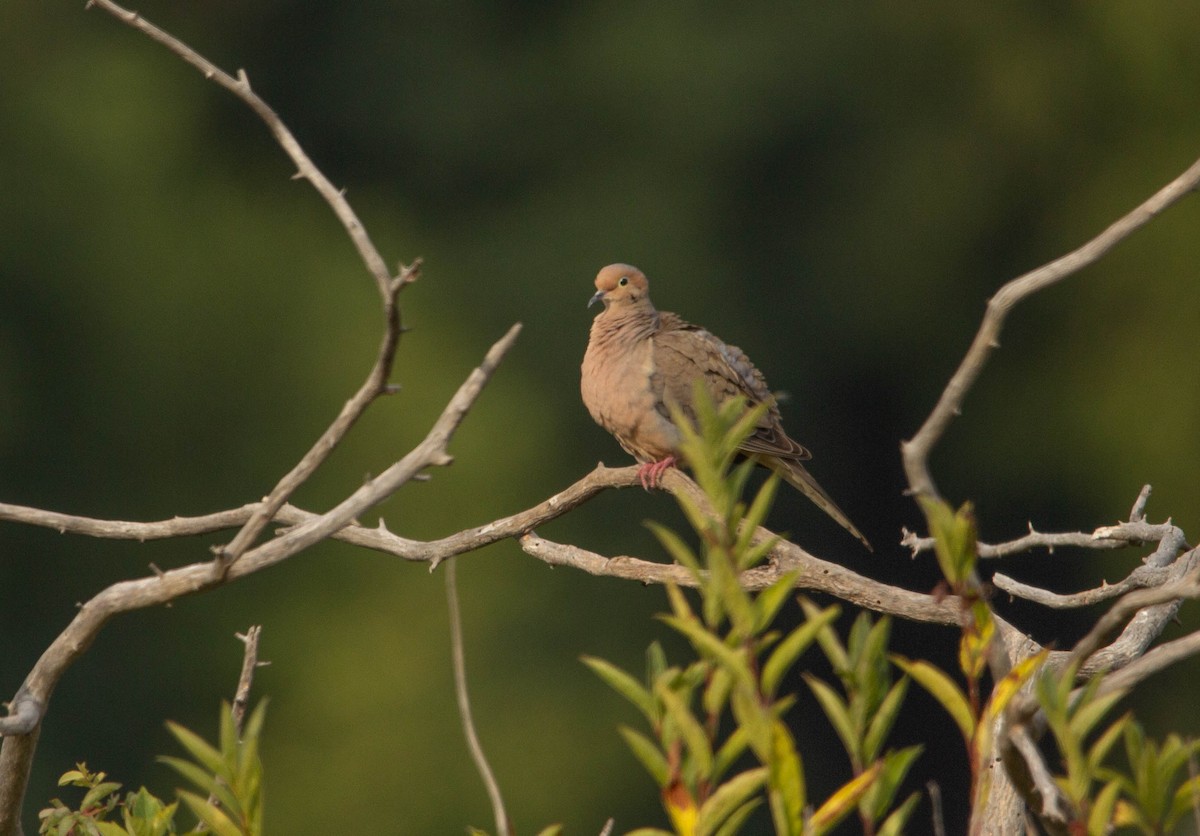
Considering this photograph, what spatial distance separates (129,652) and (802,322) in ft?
18.5

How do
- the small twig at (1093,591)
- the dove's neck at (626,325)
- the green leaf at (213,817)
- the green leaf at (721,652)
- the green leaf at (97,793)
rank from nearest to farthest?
the green leaf at (721,652) → the green leaf at (213,817) → the green leaf at (97,793) → the small twig at (1093,591) → the dove's neck at (626,325)

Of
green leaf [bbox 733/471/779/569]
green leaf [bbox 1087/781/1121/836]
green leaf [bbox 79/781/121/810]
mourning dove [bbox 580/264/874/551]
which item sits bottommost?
green leaf [bbox 1087/781/1121/836]

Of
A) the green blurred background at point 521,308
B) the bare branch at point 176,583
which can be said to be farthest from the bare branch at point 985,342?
the green blurred background at point 521,308

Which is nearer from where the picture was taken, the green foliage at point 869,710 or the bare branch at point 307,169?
the green foliage at point 869,710

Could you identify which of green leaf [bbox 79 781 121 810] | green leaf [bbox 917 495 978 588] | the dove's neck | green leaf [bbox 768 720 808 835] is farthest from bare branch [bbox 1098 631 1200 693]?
the dove's neck

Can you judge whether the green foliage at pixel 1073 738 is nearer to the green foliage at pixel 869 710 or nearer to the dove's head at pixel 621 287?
the green foliage at pixel 869 710

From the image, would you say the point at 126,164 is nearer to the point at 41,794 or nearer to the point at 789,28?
the point at 41,794

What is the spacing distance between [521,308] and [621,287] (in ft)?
23.4

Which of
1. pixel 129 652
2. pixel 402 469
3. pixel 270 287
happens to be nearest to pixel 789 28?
pixel 270 287

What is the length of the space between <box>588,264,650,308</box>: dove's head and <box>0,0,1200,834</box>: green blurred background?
18.7 feet

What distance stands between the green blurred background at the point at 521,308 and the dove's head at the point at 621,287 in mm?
5702

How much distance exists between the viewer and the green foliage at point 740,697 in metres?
1.15

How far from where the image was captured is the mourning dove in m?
3.90

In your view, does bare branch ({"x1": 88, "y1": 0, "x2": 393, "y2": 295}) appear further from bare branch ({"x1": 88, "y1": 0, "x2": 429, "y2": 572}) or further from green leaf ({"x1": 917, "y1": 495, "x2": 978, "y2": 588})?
green leaf ({"x1": 917, "y1": 495, "x2": 978, "y2": 588})
